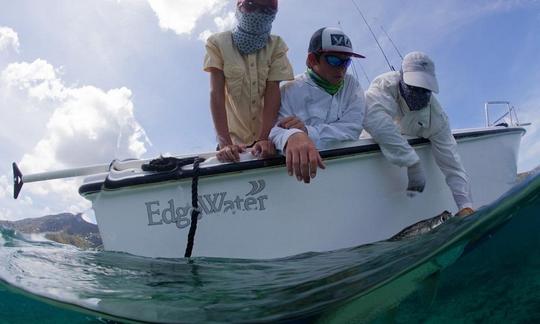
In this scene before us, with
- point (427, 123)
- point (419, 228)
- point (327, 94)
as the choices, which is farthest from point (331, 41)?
point (419, 228)

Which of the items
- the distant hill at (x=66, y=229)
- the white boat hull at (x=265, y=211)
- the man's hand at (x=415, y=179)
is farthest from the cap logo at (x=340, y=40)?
the distant hill at (x=66, y=229)

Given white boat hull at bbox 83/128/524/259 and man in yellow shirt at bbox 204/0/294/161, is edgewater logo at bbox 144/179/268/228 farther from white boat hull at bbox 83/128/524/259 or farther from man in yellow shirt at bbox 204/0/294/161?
man in yellow shirt at bbox 204/0/294/161

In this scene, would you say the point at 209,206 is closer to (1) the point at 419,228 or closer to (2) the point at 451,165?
(1) the point at 419,228

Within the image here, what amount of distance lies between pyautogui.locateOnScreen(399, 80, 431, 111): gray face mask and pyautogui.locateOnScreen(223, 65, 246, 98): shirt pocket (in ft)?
3.89

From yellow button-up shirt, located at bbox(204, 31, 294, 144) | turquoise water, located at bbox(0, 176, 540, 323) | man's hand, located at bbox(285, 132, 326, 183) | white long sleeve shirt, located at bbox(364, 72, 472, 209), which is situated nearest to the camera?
turquoise water, located at bbox(0, 176, 540, 323)

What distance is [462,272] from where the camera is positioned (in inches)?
60.7

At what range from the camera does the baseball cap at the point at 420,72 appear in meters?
2.98

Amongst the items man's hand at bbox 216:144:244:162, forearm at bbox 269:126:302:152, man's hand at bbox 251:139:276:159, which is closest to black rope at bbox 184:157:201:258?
man's hand at bbox 216:144:244:162

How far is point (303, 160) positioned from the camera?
2217 millimetres

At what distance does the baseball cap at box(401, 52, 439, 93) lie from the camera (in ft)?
9.78

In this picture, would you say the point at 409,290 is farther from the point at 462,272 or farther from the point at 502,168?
the point at 502,168

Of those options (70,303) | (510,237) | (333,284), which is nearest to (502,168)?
(510,237)

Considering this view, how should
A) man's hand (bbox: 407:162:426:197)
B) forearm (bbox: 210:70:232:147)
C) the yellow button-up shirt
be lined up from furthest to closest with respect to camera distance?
1. man's hand (bbox: 407:162:426:197)
2. the yellow button-up shirt
3. forearm (bbox: 210:70:232:147)

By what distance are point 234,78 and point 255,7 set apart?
47cm
